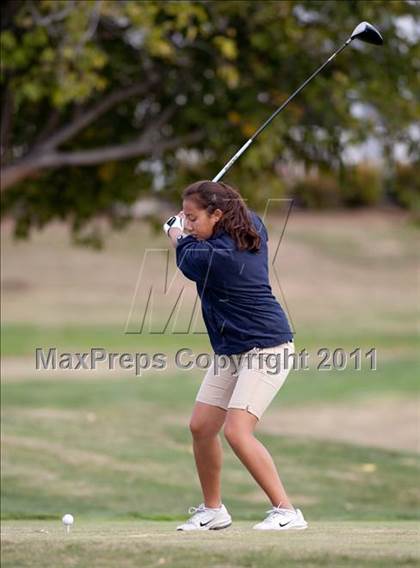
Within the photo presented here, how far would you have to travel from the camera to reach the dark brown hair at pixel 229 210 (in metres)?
7.63

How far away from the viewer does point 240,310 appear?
7605 mm

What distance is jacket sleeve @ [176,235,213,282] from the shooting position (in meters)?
7.48

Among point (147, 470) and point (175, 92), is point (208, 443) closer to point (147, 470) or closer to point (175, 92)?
point (147, 470)

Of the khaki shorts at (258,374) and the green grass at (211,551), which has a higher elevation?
the khaki shorts at (258,374)

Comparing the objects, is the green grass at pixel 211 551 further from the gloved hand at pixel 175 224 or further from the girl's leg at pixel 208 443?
the gloved hand at pixel 175 224

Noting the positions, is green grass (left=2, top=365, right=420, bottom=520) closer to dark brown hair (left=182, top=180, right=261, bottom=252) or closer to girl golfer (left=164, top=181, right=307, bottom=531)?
girl golfer (left=164, top=181, right=307, bottom=531)

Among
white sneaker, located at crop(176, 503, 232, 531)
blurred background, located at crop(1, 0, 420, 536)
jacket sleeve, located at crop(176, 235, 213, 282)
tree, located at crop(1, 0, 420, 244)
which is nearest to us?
jacket sleeve, located at crop(176, 235, 213, 282)

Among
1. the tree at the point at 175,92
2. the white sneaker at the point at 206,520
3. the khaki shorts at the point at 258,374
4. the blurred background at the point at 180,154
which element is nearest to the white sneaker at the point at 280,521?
the white sneaker at the point at 206,520

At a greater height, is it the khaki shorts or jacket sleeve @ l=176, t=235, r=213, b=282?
jacket sleeve @ l=176, t=235, r=213, b=282

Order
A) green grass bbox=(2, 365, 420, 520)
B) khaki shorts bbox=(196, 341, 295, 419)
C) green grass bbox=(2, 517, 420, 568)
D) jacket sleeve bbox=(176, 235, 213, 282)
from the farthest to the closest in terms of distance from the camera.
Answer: green grass bbox=(2, 365, 420, 520) < khaki shorts bbox=(196, 341, 295, 419) < jacket sleeve bbox=(176, 235, 213, 282) < green grass bbox=(2, 517, 420, 568)

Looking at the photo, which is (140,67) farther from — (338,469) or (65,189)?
(338,469)

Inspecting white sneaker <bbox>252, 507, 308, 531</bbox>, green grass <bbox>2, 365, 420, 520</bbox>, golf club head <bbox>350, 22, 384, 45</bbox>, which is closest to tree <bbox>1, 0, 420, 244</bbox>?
green grass <bbox>2, 365, 420, 520</bbox>

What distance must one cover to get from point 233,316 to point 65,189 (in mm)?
11749

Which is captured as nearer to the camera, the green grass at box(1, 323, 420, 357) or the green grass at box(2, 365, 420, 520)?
the green grass at box(2, 365, 420, 520)
